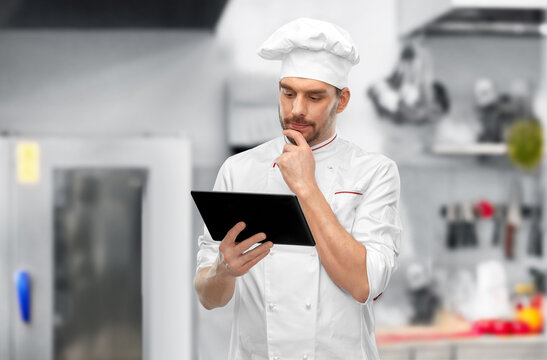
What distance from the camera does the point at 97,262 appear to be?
8.43ft

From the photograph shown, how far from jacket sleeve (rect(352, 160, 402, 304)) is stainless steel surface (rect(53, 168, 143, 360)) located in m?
1.46

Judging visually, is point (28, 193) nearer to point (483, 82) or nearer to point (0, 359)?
point (0, 359)

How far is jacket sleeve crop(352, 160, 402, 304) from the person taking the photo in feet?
3.88

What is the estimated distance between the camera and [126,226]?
8.52ft

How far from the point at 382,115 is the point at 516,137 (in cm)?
69

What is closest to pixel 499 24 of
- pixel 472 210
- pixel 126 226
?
pixel 472 210

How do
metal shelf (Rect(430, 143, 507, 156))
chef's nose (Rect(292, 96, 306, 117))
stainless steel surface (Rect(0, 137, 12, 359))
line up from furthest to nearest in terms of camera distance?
metal shelf (Rect(430, 143, 507, 156))
stainless steel surface (Rect(0, 137, 12, 359))
chef's nose (Rect(292, 96, 306, 117))

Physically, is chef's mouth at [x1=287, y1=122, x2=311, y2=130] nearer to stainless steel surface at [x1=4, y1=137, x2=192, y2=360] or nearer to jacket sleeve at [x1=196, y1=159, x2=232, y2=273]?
jacket sleeve at [x1=196, y1=159, x2=232, y2=273]

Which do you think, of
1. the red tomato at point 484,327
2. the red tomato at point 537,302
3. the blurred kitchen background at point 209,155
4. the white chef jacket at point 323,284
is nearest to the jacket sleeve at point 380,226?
the white chef jacket at point 323,284

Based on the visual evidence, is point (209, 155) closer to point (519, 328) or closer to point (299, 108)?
point (519, 328)

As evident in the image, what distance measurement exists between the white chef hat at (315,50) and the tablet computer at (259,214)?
0.27 metres

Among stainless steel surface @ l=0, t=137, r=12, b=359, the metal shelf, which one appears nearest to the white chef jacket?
stainless steel surface @ l=0, t=137, r=12, b=359

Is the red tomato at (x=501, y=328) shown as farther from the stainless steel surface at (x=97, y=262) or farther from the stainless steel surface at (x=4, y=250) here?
the stainless steel surface at (x=4, y=250)

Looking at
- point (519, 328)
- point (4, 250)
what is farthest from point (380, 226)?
point (519, 328)
